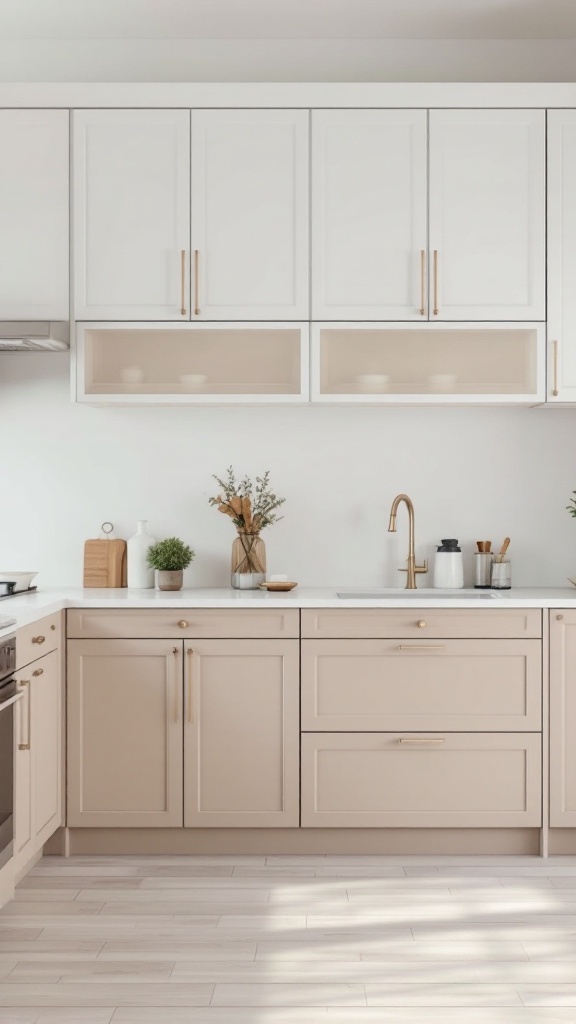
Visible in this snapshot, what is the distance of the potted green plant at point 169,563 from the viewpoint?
3.46 m

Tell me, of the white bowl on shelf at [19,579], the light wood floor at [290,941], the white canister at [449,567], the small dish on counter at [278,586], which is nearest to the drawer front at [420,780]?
the light wood floor at [290,941]

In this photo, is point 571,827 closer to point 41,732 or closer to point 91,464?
point 41,732

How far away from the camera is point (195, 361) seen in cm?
348

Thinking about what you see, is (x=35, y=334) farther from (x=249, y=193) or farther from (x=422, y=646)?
(x=422, y=646)

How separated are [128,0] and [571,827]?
11.2 feet

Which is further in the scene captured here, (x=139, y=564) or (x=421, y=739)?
(x=139, y=564)

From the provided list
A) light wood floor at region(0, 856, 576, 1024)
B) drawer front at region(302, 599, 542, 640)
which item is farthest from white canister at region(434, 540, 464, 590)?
light wood floor at region(0, 856, 576, 1024)

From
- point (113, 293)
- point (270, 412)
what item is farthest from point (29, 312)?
point (270, 412)

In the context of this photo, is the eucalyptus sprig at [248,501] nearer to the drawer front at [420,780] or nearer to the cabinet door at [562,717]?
the drawer front at [420,780]

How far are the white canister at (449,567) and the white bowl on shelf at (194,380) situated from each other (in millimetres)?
1122

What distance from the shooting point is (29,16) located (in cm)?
360

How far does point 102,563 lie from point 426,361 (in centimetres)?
147

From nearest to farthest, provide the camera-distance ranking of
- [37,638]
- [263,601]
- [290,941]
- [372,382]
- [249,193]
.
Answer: [290,941], [37,638], [263,601], [249,193], [372,382]

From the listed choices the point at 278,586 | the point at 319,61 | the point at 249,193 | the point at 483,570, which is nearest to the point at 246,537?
the point at 278,586
